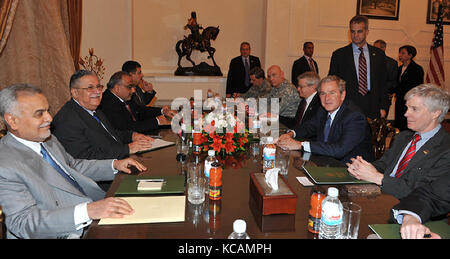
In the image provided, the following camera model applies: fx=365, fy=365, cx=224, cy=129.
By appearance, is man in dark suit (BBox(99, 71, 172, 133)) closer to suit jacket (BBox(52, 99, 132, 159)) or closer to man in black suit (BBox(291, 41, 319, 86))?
suit jacket (BBox(52, 99, 132, 159))

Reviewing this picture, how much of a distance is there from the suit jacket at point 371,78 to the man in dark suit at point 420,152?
7.31 ft

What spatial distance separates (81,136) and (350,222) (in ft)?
6.64

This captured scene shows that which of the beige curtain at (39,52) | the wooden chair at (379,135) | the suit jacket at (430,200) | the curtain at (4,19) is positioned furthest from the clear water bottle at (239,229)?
the beige curtain at (39,52)

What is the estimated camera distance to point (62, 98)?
176 inches

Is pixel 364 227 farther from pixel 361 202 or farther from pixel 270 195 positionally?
pixel 270 195

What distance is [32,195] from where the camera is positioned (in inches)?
68.9

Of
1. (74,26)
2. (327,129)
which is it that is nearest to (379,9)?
(327,129)

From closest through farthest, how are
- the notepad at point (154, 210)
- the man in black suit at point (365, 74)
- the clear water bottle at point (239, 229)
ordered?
the clear water bottle at point (239, 229)
the notepad at point (154, 210)
the man in black suit at point (365, 74)

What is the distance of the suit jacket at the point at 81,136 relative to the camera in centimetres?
267

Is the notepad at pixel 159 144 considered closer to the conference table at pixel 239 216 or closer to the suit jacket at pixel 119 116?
the conference table at pixel 239 216

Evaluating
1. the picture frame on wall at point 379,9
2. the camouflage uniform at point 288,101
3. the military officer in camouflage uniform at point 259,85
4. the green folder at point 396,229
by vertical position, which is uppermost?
the picture frame on wall at point 379,9

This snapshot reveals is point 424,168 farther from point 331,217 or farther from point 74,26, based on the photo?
point 74,26

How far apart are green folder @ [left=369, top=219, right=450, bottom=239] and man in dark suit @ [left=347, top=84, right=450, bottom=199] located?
36cm

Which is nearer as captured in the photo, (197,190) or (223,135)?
(197,190)
